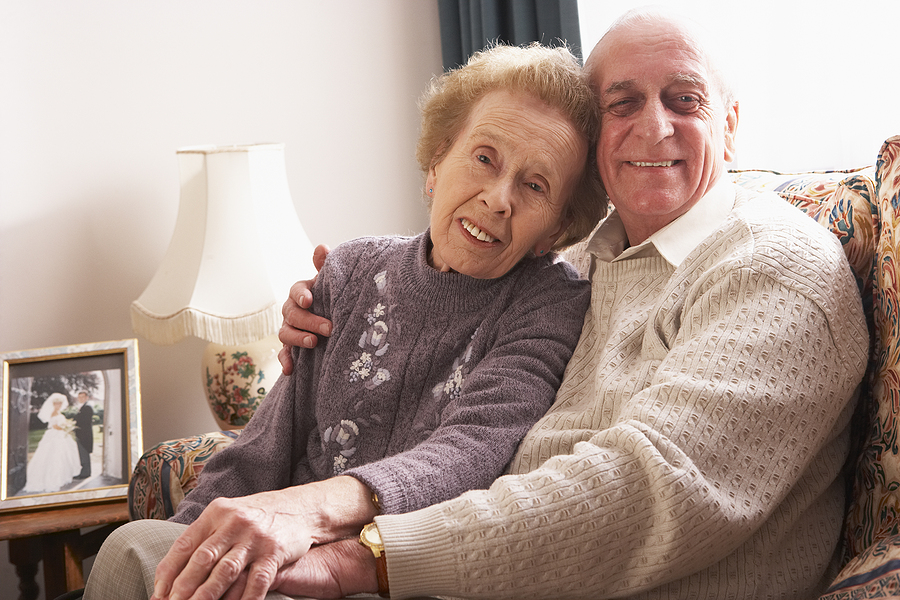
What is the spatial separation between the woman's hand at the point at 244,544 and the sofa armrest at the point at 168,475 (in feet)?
2.31

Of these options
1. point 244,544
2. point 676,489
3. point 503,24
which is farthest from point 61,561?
point 503,24

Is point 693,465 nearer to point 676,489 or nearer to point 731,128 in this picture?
point 676,489

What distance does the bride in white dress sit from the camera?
Result: 6.43 ft

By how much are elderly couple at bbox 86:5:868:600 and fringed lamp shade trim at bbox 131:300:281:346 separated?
2.03 ft

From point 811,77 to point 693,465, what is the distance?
4.55 ft

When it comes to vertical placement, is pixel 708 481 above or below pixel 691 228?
below

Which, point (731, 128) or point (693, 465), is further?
point (731, 128)

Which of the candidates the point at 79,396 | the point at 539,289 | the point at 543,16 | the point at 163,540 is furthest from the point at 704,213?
the point at 79,396

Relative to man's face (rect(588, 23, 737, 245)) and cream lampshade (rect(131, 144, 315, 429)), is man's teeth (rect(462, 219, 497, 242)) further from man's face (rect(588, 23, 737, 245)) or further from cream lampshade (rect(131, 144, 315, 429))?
cream lampshade (rect(131, 144, 315, 429))

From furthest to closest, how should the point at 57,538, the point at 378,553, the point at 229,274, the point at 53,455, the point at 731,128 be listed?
the point at 229,274 → the point at 53,455 → the point at 57,538 → the point at 731,128 → the point at 378,553

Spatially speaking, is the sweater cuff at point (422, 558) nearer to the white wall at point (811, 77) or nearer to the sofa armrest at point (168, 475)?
the sofa armrest at point (168, 475)

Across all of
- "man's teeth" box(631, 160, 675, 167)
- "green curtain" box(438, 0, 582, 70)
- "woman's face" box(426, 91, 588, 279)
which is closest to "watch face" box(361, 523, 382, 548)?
"woman's face" box(426, 91, 588, 279)

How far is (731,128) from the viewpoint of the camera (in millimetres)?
1403

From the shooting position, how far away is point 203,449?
171cm
